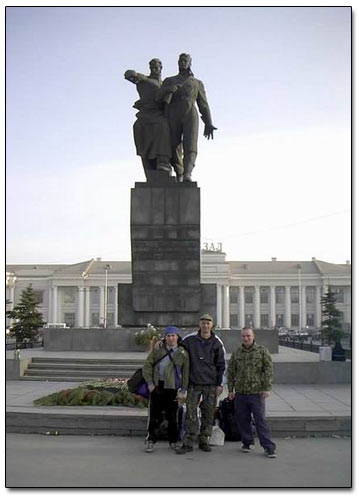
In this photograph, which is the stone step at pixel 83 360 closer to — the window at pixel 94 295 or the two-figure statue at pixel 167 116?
the two-figure statue at pixel 167 116

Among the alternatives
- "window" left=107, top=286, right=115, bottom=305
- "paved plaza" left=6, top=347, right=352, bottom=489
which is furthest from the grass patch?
"window" left=107, top=286, right=115, bottom=305

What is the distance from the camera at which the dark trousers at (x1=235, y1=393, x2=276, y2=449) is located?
7.39m

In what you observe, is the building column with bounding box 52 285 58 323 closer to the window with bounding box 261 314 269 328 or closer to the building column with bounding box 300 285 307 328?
the window with bounding box 261 314 269 328

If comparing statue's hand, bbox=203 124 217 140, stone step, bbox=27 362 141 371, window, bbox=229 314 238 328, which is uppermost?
statue's hand, bbox=203 124 217 140

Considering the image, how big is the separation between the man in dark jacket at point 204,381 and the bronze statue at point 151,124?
8991 millimetres

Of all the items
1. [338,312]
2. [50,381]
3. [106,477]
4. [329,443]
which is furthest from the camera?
[338,312]

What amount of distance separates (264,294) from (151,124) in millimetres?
90994

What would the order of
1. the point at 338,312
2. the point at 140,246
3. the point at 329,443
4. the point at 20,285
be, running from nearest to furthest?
the point at 329,443, the point at 140,246, the point at 338,312, the point at 20,285

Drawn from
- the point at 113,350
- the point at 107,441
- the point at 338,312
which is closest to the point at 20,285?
the point at 338,312

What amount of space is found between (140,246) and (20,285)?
88593 millimetres

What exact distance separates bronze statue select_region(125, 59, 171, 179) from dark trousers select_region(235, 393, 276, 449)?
Result: 9.31 m

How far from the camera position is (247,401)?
7508 millimetres

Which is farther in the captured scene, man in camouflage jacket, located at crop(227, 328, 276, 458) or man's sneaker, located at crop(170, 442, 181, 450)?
man's sneaker, located at crop(170, 442, 181, 450)

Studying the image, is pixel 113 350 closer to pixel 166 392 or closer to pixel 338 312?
pixel 166 392
